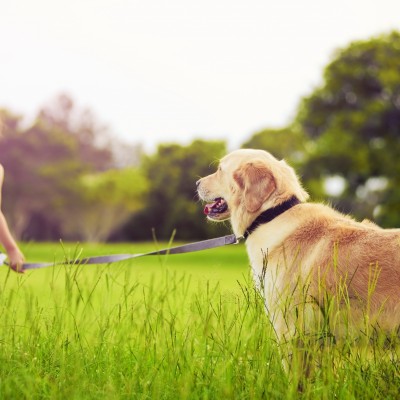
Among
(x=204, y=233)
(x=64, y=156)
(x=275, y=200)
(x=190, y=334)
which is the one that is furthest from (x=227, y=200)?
(x=64, y=156)

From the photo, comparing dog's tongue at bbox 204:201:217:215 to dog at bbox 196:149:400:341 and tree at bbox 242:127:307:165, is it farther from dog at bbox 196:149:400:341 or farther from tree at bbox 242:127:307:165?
tree at bbox 242:127:307:165

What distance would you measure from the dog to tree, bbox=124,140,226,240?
42.8 metres

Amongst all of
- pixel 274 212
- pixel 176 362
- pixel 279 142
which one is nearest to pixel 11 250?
pixel 176 362

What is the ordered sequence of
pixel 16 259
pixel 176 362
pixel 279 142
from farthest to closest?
pixel 279 142 → pixel 16 259 → pixel 176 362

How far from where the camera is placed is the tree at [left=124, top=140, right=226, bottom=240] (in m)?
49.2

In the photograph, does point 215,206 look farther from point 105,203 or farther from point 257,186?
point 105,203

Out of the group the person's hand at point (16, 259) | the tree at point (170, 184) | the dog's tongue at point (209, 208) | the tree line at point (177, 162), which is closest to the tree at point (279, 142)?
the tree line at point (177, 162)

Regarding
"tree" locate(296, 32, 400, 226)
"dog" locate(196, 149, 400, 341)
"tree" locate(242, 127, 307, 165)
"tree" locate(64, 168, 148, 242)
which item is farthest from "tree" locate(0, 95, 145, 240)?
"dog" locate(196, 149, 400, 341)

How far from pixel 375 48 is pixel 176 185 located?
81.6 ft

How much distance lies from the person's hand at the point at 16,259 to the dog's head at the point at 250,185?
1.75m

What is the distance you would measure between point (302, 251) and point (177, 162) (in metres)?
49.2

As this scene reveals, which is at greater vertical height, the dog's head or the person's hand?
the dog's head

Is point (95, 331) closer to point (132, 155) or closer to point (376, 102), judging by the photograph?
point (376, 102)

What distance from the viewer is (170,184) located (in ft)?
174
